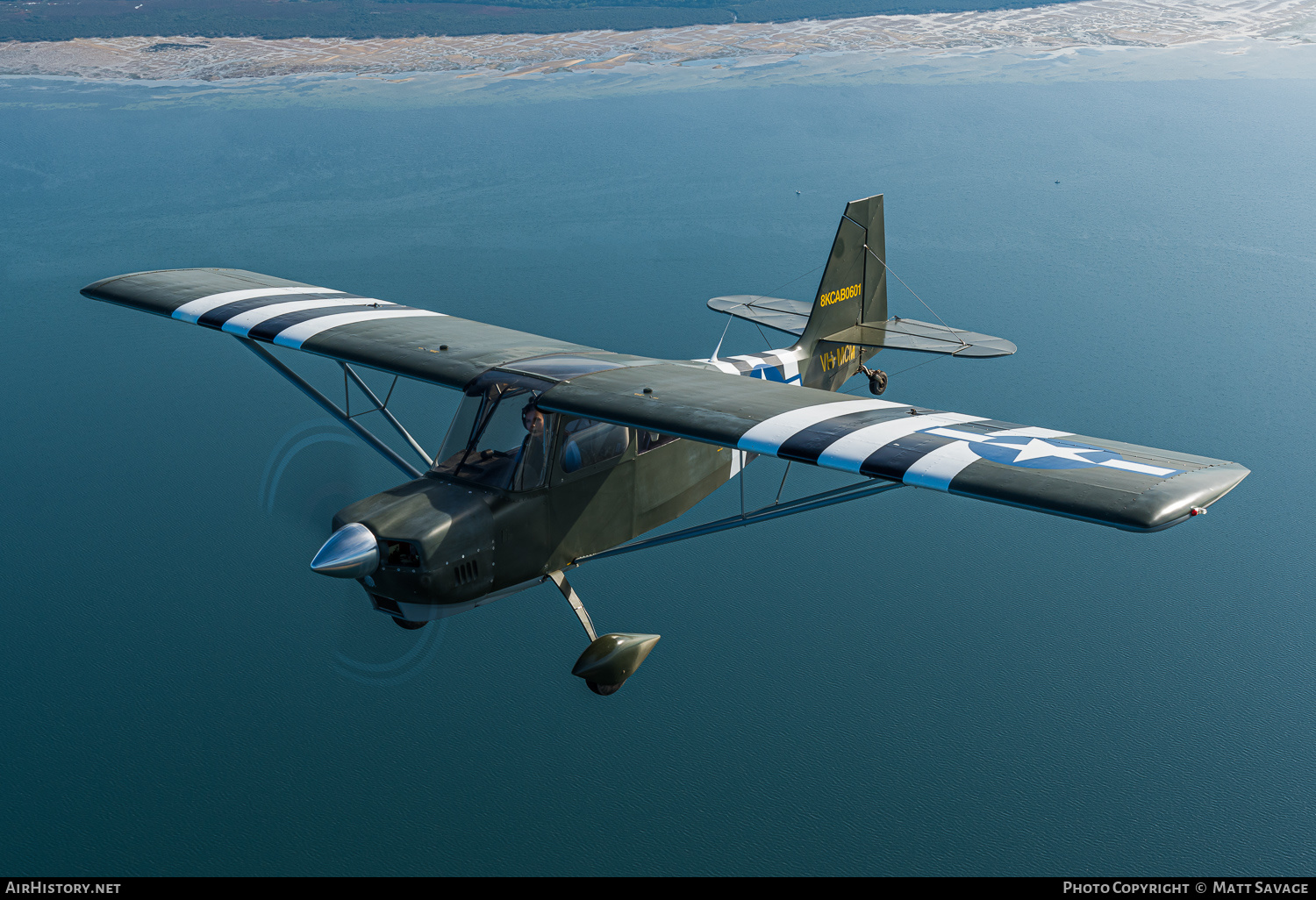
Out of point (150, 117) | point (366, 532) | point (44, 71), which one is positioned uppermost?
point (44, 71)

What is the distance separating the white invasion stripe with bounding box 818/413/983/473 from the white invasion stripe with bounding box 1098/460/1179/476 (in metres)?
1.75

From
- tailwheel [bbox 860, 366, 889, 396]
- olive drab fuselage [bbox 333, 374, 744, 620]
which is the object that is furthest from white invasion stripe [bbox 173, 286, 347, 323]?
tailwheel [bbox 860, 366, 889, 396]

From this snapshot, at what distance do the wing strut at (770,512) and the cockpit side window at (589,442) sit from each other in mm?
1280

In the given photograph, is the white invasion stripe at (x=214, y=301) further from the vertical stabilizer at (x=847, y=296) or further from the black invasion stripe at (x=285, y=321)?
the vertical stabilizer at (x=847, y=296)

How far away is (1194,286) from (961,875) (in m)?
34.6

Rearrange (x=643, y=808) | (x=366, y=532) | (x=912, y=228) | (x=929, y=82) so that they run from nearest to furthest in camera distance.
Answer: (x=366, y=532) < (x=643, y=808) < (x=912, y=228) < (x=929, y=82)

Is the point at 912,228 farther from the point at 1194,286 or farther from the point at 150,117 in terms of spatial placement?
the point at 150,117

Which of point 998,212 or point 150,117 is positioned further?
point 150,117

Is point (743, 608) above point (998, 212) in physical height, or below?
below

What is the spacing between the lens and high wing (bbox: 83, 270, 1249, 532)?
8.53 metres

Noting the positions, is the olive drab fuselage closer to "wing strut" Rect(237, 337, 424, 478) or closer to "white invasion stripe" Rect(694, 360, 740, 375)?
"white invasion stripe" Rect(694, 360, 740, 375)

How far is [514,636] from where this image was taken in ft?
63.7

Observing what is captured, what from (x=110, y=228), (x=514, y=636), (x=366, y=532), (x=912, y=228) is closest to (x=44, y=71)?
(x=110, y=228)
